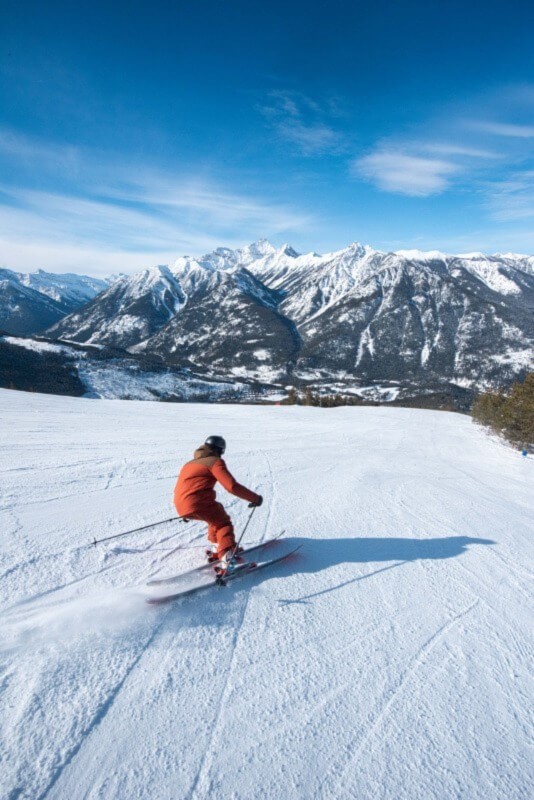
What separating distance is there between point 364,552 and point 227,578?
241 centimetres

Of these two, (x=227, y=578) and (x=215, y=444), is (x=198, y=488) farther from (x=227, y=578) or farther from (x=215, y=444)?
(x=227, y=578)

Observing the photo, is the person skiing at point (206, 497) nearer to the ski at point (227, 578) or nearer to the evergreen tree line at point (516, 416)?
the ski at point (227, 578)

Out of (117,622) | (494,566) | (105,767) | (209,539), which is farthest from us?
(494,566)

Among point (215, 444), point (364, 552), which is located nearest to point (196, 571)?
point (215, 444)

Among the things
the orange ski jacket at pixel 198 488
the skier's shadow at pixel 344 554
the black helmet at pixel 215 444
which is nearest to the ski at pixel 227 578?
the skier's shadow at pixel 344 554

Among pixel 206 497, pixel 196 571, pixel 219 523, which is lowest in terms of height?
pixel 196 571

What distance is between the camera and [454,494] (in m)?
10.0

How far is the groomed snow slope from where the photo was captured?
8.73 feet

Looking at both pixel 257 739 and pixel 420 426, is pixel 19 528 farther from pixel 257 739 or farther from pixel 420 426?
pixel 420 426

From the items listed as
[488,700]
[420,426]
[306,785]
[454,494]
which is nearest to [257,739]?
[306,785]

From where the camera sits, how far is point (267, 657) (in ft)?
12.0

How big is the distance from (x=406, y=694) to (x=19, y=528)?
5.50 m

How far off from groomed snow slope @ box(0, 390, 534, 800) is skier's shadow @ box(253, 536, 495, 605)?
37mm

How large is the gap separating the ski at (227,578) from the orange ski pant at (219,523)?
12.8 inches
